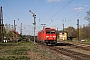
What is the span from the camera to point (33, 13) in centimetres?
4528

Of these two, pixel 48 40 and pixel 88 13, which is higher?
pixel 88 13

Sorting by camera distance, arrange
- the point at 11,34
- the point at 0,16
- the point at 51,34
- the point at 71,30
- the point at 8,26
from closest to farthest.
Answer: the point at 51,34, the point at 0,16, the point at 11,34, the point at 8,26, the point at 71,30

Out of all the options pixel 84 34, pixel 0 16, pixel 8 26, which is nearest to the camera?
pixel 0 16

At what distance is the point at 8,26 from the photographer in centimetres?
10525

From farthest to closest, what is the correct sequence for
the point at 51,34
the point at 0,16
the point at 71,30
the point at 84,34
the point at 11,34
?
the point at 71,30 → the point at 84,34 → the point at 11,34 → the point at 0,16 → the point at 51,34

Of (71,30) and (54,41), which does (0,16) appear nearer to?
(54,41)

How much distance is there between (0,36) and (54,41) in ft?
62.1

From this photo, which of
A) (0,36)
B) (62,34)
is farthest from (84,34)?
(0,36)

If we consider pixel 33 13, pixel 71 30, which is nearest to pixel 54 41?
pixel 33 13

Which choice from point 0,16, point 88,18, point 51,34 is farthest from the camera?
point 88,18

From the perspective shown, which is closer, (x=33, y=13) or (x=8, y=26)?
(x=33, y=13)

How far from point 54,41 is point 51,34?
174cm

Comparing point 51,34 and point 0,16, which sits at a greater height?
point 0,16

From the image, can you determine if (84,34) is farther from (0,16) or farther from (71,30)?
(0,16)
